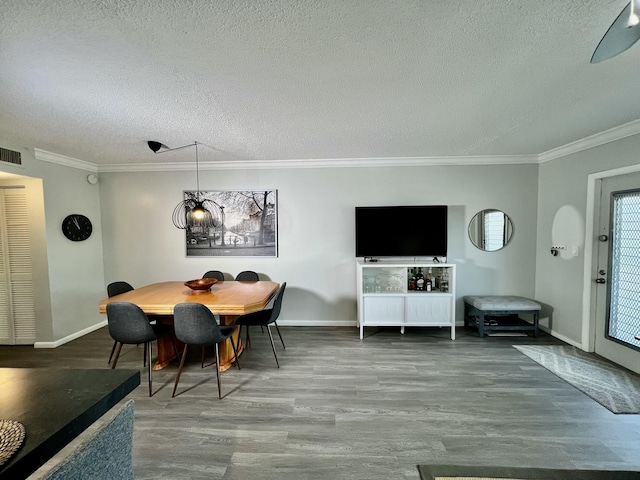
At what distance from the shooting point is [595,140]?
9.73 feet

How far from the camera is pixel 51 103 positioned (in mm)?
2105

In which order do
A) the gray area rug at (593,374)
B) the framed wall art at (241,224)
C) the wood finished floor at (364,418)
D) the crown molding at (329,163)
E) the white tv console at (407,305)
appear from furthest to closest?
the framed wall art at (241,224)
the crown molding at (329,163)
the white tv console at (407,305)
the gray area rug at (593,374)
the wood finished floor at (364,418)

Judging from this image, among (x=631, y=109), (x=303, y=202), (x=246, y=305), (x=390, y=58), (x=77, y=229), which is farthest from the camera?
(x=303, y=202)

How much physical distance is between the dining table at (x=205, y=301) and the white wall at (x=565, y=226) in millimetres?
3638

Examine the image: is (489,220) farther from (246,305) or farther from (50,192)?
(50,192)

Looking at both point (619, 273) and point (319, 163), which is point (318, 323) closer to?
point (319, 163)

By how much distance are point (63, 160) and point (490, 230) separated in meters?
5.98

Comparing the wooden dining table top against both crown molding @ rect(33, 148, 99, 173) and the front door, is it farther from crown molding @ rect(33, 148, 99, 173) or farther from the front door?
the front door

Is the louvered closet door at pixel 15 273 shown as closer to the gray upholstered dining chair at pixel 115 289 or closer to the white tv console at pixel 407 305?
the gray upholstered dining chair at pixel 115 289

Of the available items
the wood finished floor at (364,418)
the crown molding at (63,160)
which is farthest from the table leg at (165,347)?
the crown molding at (63,160)

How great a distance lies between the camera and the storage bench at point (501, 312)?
3500mm

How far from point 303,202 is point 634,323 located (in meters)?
3.90

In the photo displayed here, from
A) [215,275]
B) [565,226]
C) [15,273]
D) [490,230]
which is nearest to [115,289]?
[215,275]

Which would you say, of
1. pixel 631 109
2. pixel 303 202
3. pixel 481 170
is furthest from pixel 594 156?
pixel 303 202
